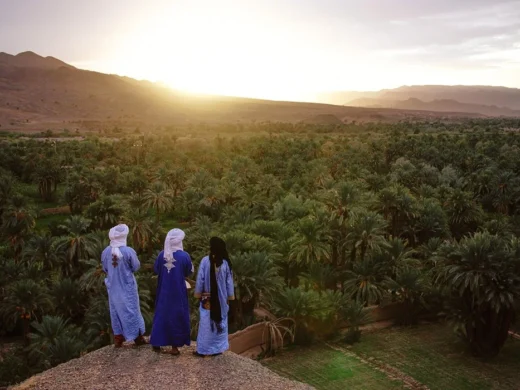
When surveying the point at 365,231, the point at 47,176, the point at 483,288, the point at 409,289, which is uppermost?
the point at 365,231

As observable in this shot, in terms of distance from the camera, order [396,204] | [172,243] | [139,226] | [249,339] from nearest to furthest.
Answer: [172,243] < [249,339] < [139,226] < [396,204]

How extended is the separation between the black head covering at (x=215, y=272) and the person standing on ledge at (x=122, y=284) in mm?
1406

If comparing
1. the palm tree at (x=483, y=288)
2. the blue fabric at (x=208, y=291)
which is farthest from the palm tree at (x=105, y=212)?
the blue fabric at (x=208, y=291)

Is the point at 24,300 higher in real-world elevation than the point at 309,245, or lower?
lower

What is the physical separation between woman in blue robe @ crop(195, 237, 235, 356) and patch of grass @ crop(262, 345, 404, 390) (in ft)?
37.1

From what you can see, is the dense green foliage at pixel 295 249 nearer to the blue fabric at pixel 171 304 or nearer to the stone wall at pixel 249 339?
the stone wall at pixel 249 339

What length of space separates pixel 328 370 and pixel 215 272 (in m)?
13.6

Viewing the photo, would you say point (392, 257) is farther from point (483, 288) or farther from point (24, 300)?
point (24, 300)

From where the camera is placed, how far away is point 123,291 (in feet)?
33.2

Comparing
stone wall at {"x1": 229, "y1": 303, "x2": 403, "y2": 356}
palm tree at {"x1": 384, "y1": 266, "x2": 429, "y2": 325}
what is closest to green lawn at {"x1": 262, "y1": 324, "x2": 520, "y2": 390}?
stone wall at {"x1": 229, "y1": 303, "x2": 403, "y2": 356}

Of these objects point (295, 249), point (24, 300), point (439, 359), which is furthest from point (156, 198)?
point (439, 359)

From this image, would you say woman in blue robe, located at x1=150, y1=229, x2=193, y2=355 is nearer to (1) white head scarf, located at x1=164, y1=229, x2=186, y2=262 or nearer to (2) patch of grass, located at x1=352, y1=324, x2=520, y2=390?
(1) white head scarf, located at x1=164, y1=229, x2=186, y2=262

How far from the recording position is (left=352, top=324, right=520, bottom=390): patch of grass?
69.8 feet

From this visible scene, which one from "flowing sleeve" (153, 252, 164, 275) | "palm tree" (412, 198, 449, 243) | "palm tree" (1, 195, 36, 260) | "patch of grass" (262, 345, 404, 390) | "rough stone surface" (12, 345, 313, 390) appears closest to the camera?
"rough stone surface" (12, 345, 313, 390)
